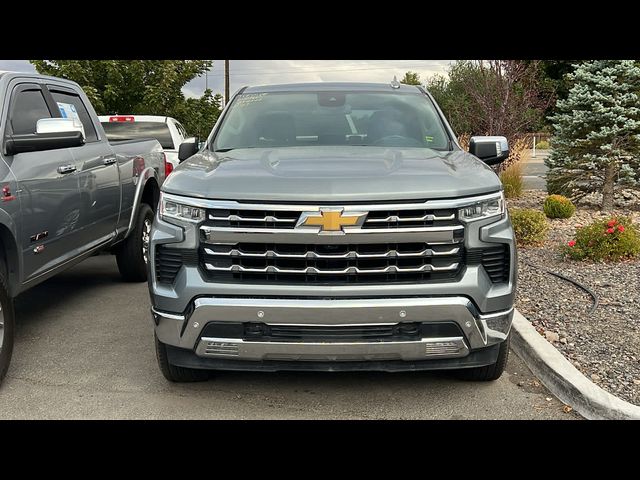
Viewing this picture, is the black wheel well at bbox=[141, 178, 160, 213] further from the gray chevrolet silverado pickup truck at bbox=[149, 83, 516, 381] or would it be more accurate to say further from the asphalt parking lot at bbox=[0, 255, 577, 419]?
the gray chevrolet silverado pickup truck at bbox=[149, 83, 516, 381]

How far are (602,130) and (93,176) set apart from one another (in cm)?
832

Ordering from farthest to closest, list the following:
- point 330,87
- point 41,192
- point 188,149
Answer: point 330,87
point 188,149
point 41,192

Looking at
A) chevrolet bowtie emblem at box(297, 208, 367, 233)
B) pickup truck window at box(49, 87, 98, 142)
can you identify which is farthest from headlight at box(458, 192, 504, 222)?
pickup truck window at box(49, 87, 98, 142)

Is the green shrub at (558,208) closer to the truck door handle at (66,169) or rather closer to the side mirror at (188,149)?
the side mirror at (188,149)

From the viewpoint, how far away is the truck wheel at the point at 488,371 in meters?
4.17

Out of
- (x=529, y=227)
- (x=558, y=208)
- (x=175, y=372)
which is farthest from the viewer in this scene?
(x=558, y=208)

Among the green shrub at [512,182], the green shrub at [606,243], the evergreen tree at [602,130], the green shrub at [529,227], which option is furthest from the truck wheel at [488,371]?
the green shrub at [512,182]

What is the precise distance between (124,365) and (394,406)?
6.49 ft

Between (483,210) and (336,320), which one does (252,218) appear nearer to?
(336,320)

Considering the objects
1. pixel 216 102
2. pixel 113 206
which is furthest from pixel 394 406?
pixel 216 102

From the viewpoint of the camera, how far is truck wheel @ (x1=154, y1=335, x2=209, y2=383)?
13.5ft

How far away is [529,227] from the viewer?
8.29 m

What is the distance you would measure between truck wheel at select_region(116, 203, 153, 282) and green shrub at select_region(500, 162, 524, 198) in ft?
25.9

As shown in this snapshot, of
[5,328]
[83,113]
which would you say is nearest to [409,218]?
[5,328]
